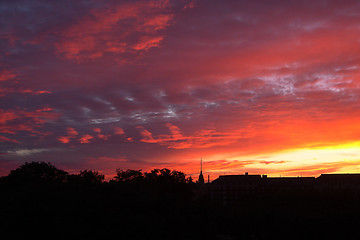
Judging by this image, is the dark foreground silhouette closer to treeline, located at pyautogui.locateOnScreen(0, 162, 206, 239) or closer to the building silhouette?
treeline, located at pyautogui.locateOnScreen(0, 162, 206, 239)

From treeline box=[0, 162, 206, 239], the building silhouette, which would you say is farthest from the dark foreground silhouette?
the building silhouette

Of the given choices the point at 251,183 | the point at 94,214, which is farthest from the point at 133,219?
the point at 251,183

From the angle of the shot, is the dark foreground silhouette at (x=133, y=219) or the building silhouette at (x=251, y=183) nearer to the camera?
the dark foreground silhouette at (x=133, y=219)

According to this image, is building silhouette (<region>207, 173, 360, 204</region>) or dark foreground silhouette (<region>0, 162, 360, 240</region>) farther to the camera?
building silhouette (<region>207, 173, 360, 204</region>)

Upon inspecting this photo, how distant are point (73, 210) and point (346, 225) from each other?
27782mm

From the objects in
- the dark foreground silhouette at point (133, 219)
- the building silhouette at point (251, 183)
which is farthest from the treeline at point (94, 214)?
the building silhouette at point (251, 183)

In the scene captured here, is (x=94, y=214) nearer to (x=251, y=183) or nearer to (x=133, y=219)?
(x=133, y=219)

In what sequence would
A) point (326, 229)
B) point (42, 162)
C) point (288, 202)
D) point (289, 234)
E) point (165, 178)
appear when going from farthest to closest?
point (42, 162) → point (288, 202) → point (165, 178) → point (326, 229) → point (289, 234)

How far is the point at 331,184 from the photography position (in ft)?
522

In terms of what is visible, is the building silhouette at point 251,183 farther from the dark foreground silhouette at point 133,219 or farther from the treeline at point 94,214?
the treeline at point 94,214

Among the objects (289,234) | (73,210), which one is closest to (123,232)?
(73,210)

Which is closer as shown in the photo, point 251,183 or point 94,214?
point 94,214

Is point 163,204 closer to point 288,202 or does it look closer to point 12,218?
point 12,218

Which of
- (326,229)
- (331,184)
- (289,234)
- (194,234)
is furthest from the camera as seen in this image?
(331,184)
